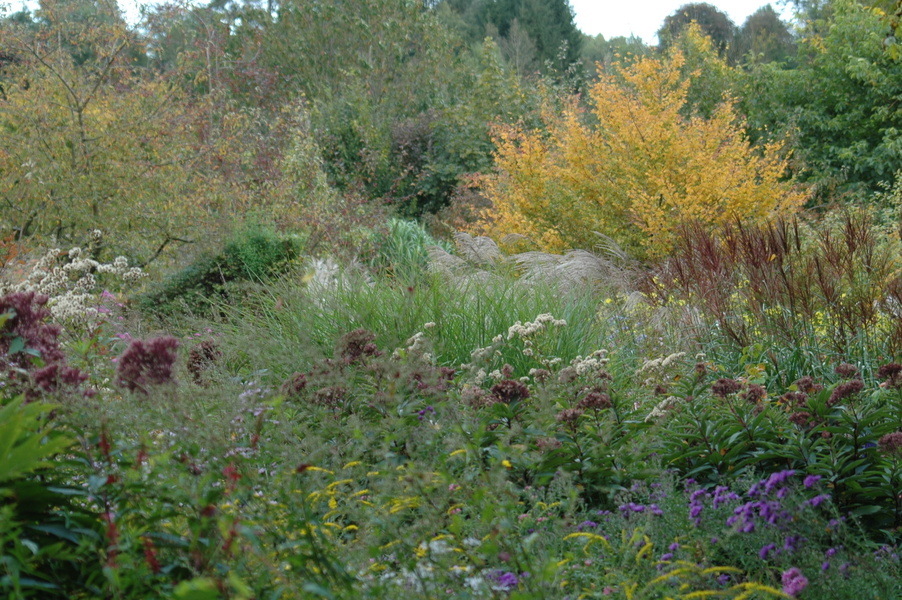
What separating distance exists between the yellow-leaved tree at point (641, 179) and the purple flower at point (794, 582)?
7.01 meters

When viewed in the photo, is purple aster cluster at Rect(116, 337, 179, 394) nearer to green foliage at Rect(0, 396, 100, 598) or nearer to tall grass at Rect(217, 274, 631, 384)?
green foliage at Rect(0, 396, 100, 598)

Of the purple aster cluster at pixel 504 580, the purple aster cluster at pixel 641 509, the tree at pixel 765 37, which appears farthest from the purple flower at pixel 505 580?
the tree at pixel 765 37

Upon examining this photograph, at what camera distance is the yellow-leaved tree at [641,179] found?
9.16 meters

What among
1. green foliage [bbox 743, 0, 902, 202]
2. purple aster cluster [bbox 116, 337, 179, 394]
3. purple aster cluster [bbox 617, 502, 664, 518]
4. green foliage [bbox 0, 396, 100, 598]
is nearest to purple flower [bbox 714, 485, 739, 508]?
purple aster cluster [bbox 617, 502, 664, 518]

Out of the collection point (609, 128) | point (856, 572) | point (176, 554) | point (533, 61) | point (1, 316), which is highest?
point (533, 61)

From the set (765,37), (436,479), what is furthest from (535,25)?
(436,479)

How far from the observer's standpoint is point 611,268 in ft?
25.0

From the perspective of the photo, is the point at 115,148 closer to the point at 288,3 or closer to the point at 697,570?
the point at 697,570

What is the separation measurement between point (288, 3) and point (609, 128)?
16.6 metres

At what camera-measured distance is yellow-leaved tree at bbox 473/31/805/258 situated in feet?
30.1

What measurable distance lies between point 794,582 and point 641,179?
835 cm

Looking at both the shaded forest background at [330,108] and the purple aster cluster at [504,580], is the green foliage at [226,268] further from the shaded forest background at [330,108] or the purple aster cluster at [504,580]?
the purple aster cluster at [504,580]

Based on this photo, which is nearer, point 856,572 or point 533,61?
point 856,572

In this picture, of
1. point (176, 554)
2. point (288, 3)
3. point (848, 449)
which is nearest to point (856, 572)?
point (848, 449)
